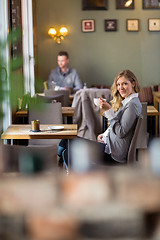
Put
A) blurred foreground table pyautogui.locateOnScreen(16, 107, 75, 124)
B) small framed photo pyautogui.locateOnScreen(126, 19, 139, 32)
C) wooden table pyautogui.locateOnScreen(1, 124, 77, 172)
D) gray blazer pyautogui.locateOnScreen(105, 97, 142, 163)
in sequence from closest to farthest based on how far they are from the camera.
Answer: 1. gray blazer pyautogui.locateOnScreen(105, 97, 142, 163)
2. wooden table pyautogui.locateOnScreen(1, 124, 77, 172)
3. blurred foreground table pyautogui.locateOnScreen(16, 107, 75, 124)
4. small framed photo pyautogui.locateOnScreen(126, 19, 139, 32)

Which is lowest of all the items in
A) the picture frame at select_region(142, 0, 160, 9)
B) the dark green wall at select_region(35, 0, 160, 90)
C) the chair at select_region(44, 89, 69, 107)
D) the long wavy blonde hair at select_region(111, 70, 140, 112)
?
the chair at select_region(44, 89, 69, 107)

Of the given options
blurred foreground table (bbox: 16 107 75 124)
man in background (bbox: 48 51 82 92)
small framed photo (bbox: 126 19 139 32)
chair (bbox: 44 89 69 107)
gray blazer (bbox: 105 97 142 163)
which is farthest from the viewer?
small framed photo (bbox: 126 19 139 32)

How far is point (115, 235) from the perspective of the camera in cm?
89

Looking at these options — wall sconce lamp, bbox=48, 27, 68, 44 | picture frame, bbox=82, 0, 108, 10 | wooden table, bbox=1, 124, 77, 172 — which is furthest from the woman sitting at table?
picture frame, bbox=82, 0, 108, 10

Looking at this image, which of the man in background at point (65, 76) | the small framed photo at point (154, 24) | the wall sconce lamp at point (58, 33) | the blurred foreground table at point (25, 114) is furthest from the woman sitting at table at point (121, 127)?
the small framed photo at point (154, 24)

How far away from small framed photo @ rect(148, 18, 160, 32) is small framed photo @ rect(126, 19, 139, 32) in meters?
0.27

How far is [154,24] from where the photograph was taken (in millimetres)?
9609

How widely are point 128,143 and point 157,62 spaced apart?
6.38 m

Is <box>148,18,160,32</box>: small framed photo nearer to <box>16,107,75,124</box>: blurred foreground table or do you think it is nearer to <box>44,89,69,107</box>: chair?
<box>44,89,69,107</box>: chair

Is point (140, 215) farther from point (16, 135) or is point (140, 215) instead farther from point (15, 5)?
point (15, 5)

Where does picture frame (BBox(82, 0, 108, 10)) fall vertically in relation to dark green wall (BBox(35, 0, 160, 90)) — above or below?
above

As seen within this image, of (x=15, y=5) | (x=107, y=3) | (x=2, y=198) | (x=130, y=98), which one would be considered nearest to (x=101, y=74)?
(x=107, y=3)

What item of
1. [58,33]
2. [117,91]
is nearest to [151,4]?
[58,33]

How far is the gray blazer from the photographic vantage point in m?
3.71
